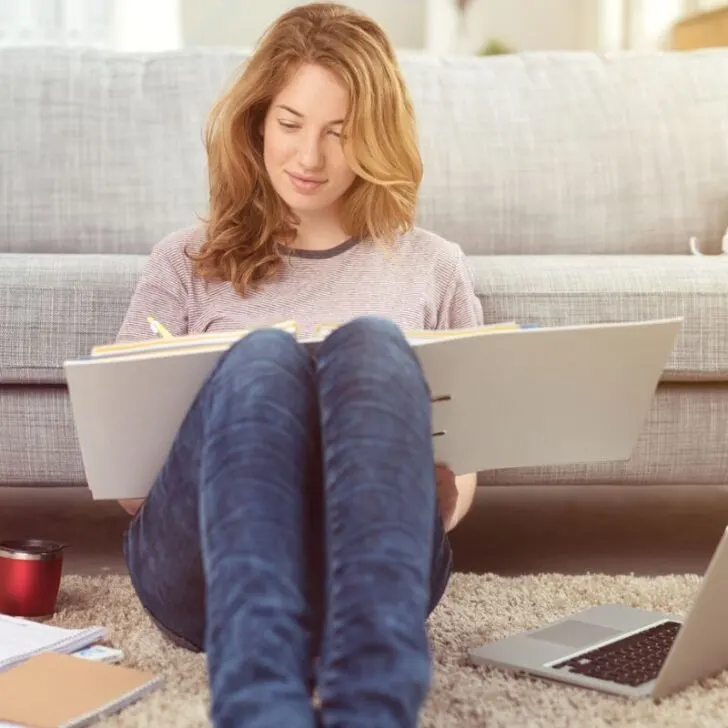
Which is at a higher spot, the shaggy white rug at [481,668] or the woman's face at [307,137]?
the woman's face at [307,137]

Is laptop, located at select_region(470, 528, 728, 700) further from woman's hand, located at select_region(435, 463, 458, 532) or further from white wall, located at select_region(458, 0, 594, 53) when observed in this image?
white wall, located at select_region(458, 0, 594, 53)

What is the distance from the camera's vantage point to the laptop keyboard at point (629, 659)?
129 centimetres

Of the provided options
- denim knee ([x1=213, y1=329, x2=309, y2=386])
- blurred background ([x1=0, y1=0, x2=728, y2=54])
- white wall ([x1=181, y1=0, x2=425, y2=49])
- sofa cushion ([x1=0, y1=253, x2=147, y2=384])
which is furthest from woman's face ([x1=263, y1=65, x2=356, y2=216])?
white wall ([x1=181, y1=0, x2=425, y2=49])

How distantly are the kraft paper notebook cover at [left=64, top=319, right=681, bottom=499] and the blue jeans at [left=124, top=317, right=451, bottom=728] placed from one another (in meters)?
0.07

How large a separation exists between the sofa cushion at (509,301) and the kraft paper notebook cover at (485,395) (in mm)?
642

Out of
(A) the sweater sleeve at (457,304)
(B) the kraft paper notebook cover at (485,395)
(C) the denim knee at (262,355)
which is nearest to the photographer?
(C) the denim knee at (262,355)

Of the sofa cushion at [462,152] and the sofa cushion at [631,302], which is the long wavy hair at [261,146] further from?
the sofa cushion at [462,152]

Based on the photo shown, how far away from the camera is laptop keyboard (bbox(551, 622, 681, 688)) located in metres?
1.29

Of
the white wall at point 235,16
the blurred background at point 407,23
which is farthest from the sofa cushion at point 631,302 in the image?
the white wall at point 235,16

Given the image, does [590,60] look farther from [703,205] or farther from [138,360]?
[138,360]

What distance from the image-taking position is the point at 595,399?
4.04ft

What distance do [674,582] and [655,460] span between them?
225 millimetres

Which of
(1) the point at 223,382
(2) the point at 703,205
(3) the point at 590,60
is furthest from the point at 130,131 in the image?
(1) the point at 223,382

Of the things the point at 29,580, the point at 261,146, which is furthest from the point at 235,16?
the point at 29,580
